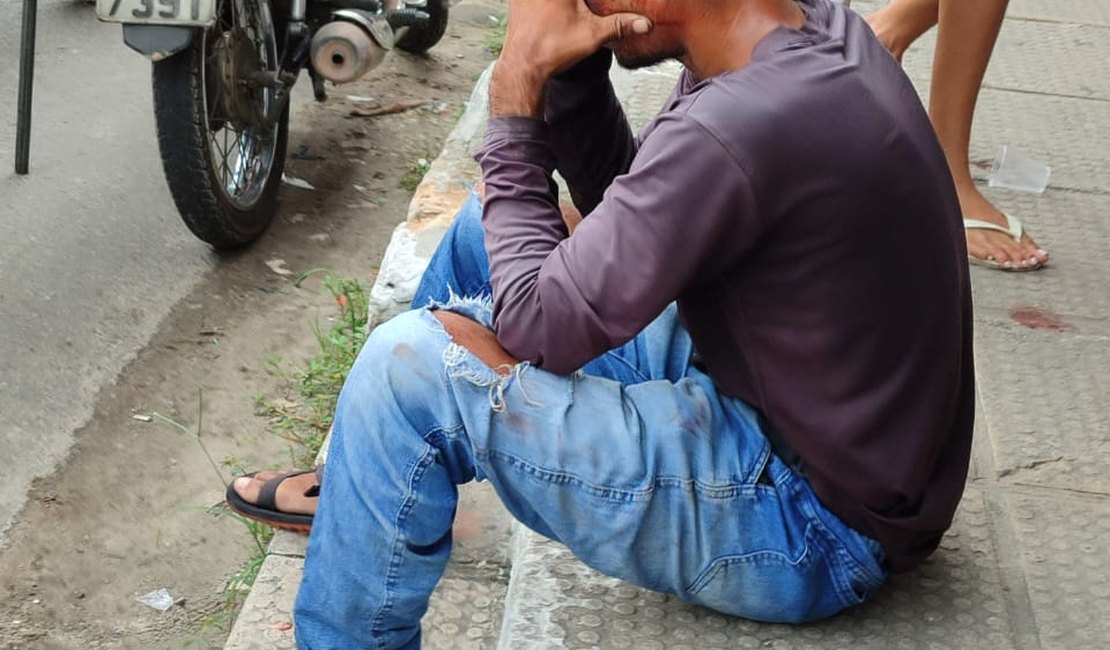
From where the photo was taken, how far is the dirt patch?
2.70 meters

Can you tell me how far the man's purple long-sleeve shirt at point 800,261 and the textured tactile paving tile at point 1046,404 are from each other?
0.65 meters

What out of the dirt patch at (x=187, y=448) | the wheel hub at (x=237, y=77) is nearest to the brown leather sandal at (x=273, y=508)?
the dirt patch at (x=187, y=448)

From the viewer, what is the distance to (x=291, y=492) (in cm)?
265

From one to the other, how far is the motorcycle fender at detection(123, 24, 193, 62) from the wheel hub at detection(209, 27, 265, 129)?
227 mm

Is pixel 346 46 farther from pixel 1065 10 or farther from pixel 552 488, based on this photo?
pixel 1065 10

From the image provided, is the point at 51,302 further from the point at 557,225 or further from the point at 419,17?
the point at 557,225

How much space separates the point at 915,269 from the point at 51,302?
260cm

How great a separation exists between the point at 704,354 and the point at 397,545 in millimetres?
480

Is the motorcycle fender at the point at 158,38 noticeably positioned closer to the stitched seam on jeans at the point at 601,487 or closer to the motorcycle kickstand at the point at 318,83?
the motorcycle kickstand at the point at 318,83

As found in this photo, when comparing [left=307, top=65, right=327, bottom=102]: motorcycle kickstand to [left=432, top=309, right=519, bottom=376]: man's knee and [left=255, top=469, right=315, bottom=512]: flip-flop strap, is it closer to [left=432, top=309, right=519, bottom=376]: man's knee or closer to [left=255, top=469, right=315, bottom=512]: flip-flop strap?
[left=255, top=469, right=315, bottom=512]: flip-flop strap

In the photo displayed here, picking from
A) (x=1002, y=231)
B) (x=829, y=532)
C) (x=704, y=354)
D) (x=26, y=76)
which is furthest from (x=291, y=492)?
(x=26, y=76)

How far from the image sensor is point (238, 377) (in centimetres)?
350

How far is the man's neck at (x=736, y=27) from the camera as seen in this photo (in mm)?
1781

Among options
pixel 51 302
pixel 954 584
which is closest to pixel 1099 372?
pixel 954 584
